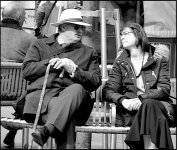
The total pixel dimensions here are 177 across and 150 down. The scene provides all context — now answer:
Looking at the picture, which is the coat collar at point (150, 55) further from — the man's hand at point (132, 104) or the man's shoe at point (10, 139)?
the man's shoe at point (10, 139)

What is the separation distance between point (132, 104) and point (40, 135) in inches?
41.5

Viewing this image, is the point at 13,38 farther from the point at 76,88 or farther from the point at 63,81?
the point at 76,88

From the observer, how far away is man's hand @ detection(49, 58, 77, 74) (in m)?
5.63

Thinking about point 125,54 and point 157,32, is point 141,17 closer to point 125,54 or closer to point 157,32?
point 157,32

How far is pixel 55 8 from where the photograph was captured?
7.48 m

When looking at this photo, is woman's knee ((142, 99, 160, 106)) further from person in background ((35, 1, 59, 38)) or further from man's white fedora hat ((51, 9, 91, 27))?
person in background ((35, 1, 59, 38))

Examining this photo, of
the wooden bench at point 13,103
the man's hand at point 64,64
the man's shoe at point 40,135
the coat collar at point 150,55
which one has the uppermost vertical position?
the coat collar at point 150,55

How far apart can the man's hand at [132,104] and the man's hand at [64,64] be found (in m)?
0.60

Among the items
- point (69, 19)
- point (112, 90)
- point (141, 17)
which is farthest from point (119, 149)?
point (141, 17)

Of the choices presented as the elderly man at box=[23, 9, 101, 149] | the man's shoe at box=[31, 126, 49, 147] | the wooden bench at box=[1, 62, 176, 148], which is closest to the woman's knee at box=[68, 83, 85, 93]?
the elderly man at box=[23, 9, 101, 149]

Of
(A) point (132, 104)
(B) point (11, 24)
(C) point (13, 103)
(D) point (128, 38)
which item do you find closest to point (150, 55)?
(D) point (128, 38)

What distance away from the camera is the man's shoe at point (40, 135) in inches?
201

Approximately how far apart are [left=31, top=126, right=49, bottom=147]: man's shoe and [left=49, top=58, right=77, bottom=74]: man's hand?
0.69 m

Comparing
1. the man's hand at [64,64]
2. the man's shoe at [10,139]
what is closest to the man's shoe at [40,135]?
the man's hand at [64,64]
